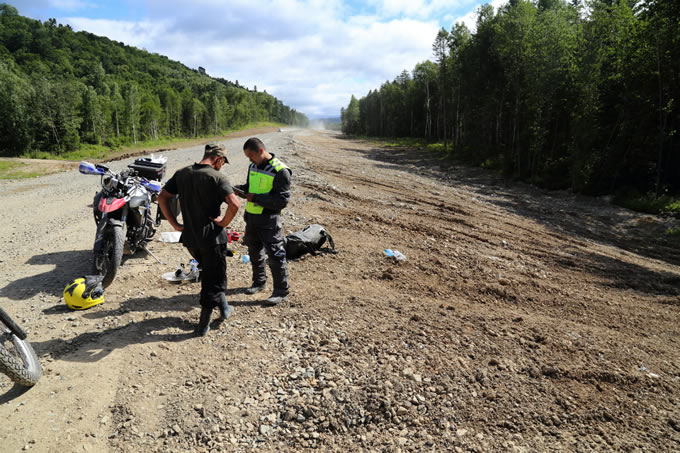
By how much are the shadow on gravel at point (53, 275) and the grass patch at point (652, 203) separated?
19693mm

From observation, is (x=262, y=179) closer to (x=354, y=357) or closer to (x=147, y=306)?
(x=147, y=306)

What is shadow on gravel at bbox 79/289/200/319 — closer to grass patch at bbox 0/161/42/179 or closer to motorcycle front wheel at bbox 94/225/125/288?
motorcycle front wheel at bbox 94/225/125/288

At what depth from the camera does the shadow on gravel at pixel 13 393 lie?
3.09 m

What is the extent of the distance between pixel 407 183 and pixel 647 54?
41.0 ft

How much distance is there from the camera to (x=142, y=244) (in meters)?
6.09

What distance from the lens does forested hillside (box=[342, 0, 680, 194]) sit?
16.4m

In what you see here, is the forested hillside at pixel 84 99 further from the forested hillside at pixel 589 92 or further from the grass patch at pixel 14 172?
the forested hillside at pixel 589 92

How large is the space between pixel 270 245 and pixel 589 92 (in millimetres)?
19856

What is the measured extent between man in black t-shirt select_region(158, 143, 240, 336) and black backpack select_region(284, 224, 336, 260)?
2450 millimetres

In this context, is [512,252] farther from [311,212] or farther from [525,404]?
[525,404]

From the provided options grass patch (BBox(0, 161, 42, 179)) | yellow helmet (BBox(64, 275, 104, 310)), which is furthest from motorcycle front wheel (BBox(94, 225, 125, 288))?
grass patch (BBox(0, 161, 42, 179))

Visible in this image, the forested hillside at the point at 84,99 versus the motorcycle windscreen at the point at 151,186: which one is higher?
the forested hillside at the point at 84,99

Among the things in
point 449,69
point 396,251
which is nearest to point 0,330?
point 396,251

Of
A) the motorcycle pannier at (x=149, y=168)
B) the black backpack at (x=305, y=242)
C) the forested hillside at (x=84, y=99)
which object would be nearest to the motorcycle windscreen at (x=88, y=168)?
→ the motorcycle pannier at (x=149, y=168)
